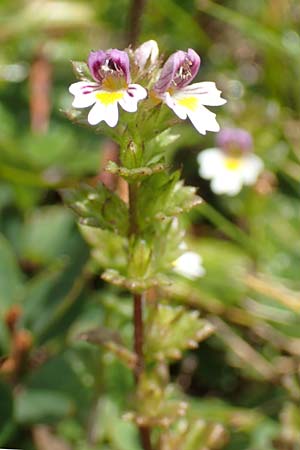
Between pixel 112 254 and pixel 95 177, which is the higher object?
pixel 112 254

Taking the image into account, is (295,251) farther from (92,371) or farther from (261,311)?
(92,371)

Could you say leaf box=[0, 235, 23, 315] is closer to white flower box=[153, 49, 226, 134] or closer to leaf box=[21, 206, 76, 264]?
leaf box=[21, 206, 76, 264]

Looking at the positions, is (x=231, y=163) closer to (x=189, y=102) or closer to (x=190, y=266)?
(x=190, y=266)

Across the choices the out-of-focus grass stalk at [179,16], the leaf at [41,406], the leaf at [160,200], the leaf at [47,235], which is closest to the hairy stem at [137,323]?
the leaf at [160,200]

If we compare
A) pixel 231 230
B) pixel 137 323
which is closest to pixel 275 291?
pixel 231 230

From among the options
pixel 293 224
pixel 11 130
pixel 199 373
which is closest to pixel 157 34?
pixel 11 130

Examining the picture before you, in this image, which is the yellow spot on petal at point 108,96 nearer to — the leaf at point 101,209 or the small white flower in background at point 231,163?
the leaf at point 101,209
